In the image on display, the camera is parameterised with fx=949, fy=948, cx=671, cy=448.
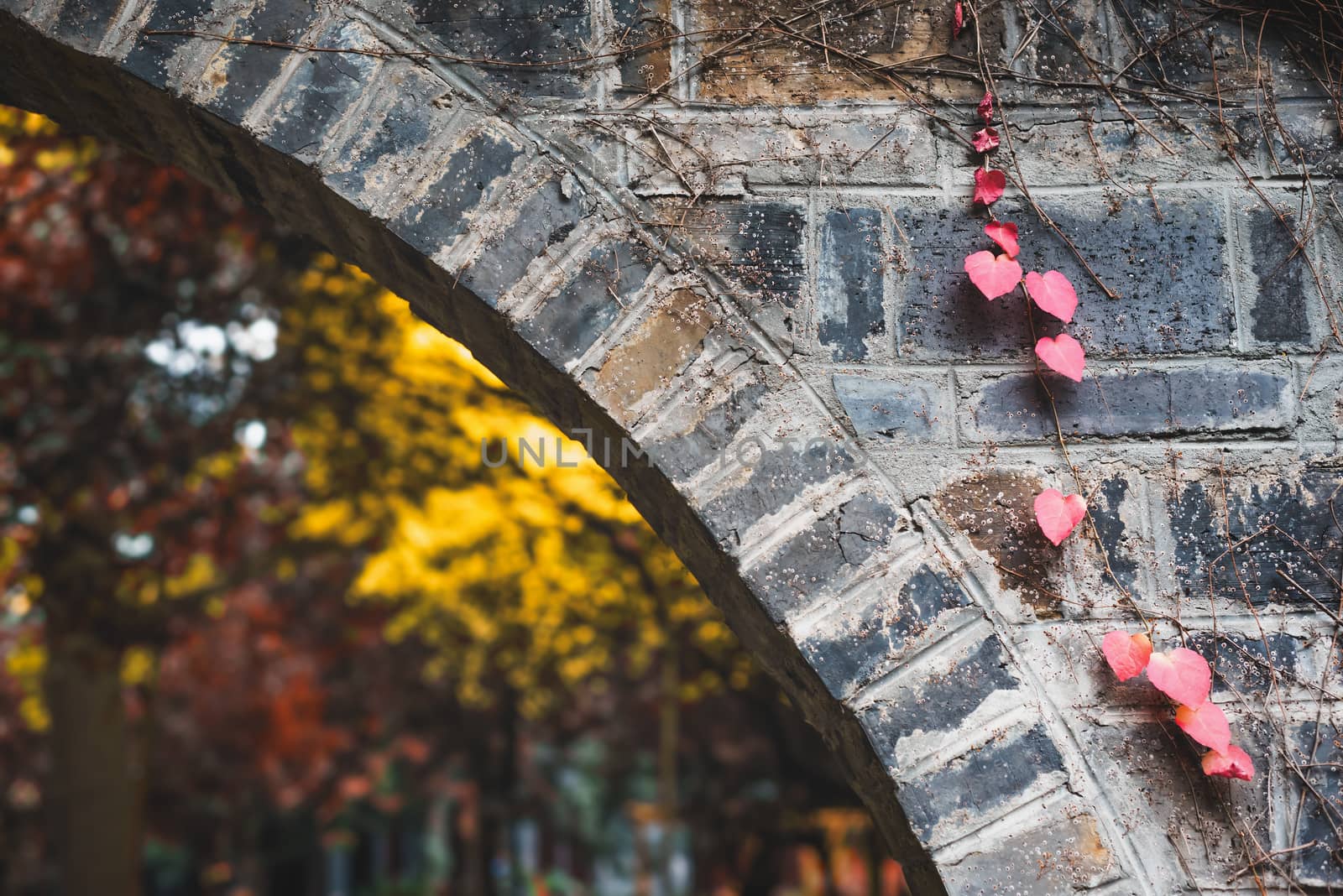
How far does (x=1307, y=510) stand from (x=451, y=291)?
1.34 metres

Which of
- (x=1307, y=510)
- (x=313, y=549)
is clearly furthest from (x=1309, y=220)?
(x=313, y=549)

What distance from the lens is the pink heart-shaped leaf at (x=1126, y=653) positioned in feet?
4.39

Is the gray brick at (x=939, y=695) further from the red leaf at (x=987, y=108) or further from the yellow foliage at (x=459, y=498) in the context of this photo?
the yellow foliage at (x=459, y=498)

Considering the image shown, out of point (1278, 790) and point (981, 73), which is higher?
point (981, 73)

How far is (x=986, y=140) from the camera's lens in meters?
1.48

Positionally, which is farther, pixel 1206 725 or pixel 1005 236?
pixel 1005 236

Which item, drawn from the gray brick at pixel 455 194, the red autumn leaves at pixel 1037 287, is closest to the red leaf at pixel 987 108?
the red autumn leaves at pixel 1037 287

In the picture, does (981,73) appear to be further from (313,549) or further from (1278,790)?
(313,549)

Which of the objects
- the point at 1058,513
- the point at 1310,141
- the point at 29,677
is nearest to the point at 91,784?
the point at 29,677

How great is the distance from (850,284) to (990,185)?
27cm

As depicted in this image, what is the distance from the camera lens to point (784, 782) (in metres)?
5.54

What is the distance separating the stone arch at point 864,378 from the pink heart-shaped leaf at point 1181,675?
5 centimetres

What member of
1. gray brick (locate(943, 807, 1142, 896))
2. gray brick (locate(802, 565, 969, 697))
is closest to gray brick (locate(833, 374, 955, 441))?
gray brick (locate(802, 565, 969, 697))

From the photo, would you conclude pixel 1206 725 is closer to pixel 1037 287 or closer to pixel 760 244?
pixel 1037 287
